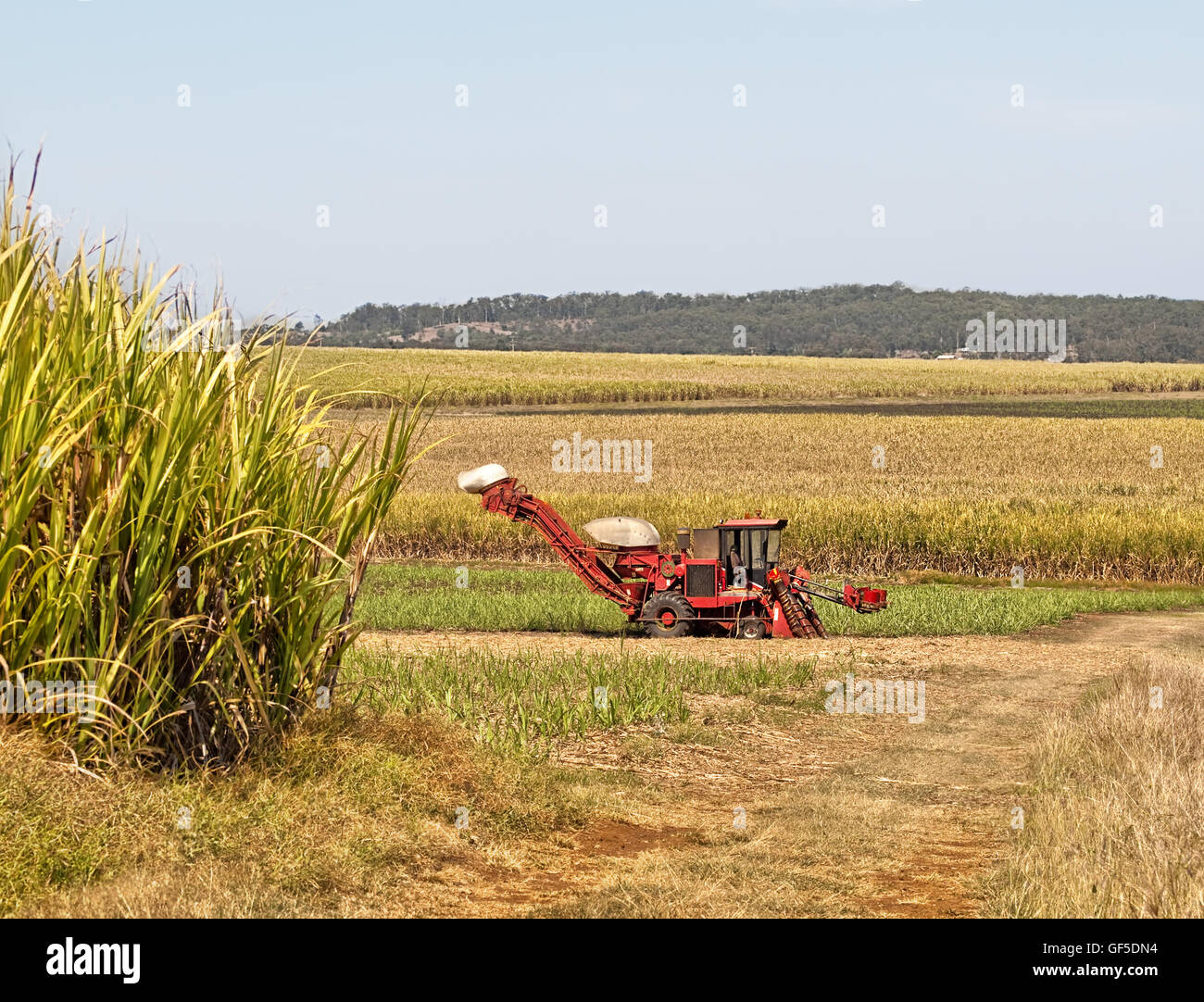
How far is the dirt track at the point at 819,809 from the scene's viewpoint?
23.7 feet

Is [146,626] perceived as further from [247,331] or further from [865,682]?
[865,682]

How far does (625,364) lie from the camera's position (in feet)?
331

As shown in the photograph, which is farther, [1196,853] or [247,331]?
[247,331]

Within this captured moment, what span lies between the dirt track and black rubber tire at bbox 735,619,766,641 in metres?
2.32

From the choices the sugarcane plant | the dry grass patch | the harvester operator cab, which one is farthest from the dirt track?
the harvester operator cab

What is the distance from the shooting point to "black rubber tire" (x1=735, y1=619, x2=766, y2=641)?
62.7 ft

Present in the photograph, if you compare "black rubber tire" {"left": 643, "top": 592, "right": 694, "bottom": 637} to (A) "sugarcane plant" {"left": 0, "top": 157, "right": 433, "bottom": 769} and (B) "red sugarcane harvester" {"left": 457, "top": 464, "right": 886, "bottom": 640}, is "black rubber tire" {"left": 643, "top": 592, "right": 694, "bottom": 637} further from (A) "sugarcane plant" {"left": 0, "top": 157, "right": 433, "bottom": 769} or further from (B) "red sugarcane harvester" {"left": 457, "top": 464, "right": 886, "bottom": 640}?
(A) "sugarcane plant" {"left": 0, "top": 157, "right": 433, "bottom": 769}

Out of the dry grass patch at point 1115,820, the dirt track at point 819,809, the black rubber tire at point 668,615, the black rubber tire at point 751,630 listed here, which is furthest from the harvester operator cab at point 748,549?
the dry grass patch at point 1115,820

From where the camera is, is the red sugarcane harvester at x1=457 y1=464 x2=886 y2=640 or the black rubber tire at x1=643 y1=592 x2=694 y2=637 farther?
the black rubber tire at x1=643 y1=592 x2=694 y2=637

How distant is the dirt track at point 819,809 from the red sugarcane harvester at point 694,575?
8.14ft

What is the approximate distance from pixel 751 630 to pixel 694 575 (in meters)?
1.11
